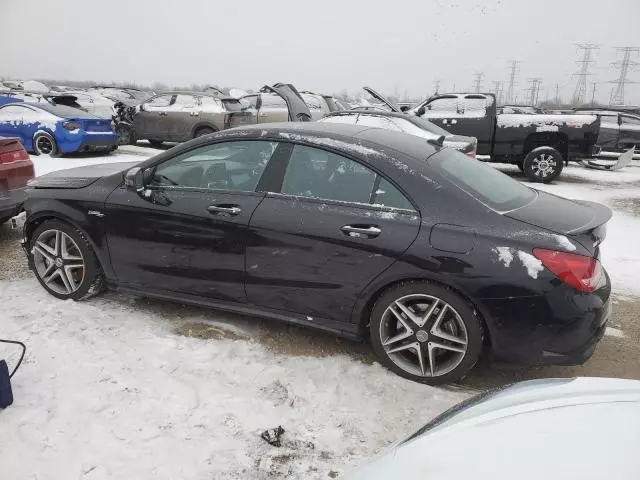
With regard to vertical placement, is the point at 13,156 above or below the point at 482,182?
below

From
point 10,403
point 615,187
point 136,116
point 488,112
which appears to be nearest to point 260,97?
point 136,116

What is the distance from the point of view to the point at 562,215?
119 inches

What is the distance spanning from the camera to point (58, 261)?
3900 millimetres

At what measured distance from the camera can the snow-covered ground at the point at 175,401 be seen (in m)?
2.33

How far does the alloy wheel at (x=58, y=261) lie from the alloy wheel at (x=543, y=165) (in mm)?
9780

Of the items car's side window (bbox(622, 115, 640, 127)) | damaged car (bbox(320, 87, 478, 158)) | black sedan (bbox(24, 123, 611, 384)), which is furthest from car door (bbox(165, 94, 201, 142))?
car's side window (bbox(622, 115, 640, 127))


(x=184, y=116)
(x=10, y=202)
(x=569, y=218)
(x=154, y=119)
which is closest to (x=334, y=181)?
(x=569, y=218)

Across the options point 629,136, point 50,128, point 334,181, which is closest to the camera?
point 334,181

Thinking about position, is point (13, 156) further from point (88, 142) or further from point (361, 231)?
point (88, 142)

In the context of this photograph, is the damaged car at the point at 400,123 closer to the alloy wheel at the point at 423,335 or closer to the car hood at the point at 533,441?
the alloy wheel at the point at 423,335

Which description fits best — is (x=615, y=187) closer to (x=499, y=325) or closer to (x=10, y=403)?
(x=499, y=325)

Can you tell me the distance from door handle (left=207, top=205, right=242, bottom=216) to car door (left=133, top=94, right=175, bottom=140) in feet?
35.1

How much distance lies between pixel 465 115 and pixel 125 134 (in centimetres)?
919

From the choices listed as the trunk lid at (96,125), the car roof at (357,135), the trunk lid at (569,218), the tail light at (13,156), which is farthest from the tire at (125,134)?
the trunk lid at (569,218)
